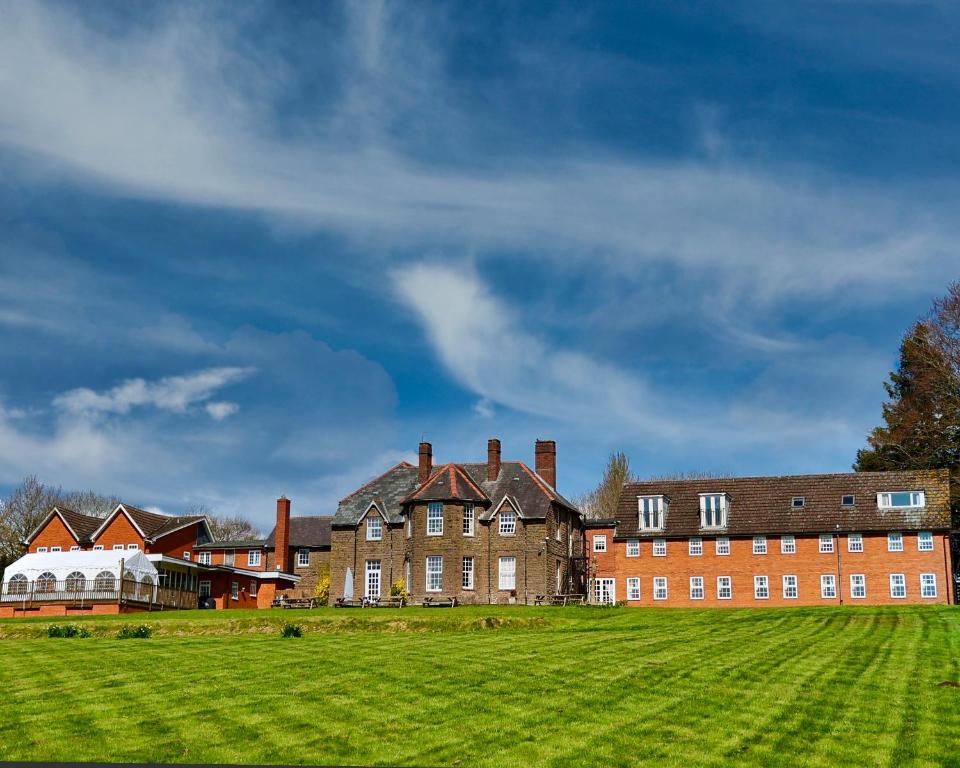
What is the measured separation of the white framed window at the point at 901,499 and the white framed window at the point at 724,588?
9472 millimetres

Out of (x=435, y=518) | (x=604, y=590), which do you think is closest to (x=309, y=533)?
(x=435, y=518)

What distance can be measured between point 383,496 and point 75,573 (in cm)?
1897

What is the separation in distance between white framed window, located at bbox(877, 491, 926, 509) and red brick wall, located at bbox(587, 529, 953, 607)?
178 cm

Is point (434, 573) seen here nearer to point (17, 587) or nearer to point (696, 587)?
point (696, 587)

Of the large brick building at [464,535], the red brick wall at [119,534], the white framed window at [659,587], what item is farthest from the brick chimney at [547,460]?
the red brick wall at [119,534]

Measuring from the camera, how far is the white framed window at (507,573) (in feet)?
204

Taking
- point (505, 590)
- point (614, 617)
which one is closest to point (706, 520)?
point (505, 590)

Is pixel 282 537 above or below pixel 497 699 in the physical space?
above

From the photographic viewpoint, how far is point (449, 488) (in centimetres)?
6362

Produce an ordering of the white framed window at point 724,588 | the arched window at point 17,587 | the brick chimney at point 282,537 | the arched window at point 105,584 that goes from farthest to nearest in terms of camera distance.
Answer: the brick chimney at point 282,537
the arched window at point 17,587
the white framed window at point 724,588
the arched window at point 105,584

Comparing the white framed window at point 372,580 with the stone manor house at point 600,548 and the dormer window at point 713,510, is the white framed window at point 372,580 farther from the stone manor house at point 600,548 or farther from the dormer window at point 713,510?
the dormer window at point 713,510

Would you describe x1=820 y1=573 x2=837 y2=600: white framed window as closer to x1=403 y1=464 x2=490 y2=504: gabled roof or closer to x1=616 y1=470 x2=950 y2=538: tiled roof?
x1=616 y1=470 x2=950 y2=538: tiled roof

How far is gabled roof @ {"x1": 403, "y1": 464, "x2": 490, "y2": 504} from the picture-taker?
63344mm

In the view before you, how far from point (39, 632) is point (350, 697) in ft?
85.4
